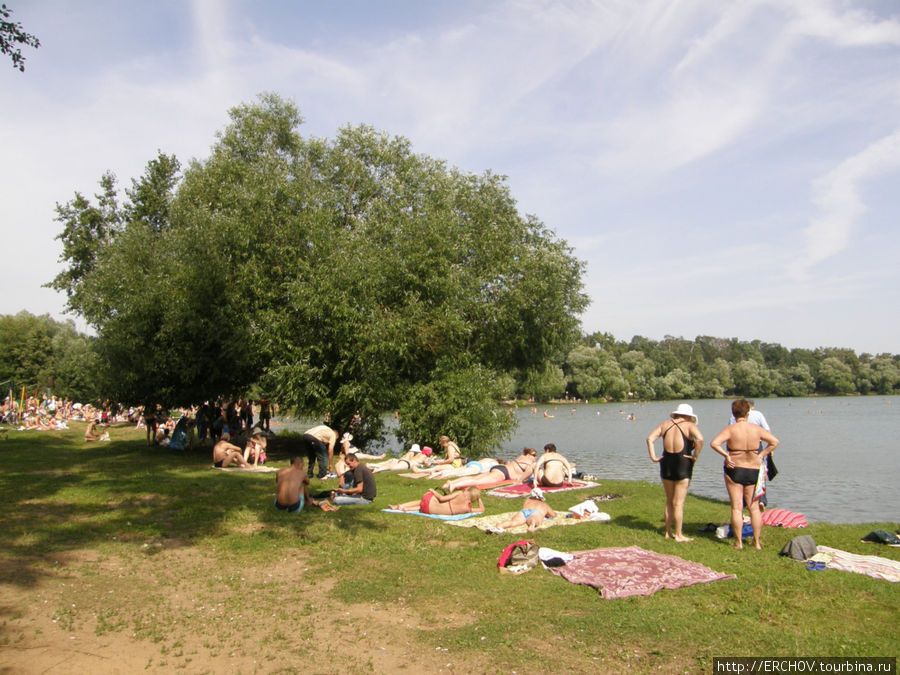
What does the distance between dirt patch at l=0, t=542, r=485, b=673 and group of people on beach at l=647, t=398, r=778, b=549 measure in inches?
172

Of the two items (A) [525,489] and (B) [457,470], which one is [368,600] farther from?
(B) [457,470]

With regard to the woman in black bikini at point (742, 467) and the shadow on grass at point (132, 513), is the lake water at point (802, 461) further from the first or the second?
the shadow on grass at point (132, 513)

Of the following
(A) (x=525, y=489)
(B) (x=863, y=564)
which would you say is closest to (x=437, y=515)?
(A) (x=525, y=489)

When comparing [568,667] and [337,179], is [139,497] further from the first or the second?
[337,179]

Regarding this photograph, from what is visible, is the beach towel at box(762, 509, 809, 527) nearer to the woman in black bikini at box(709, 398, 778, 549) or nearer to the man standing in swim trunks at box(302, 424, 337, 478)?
the woman in black bikini at box(709, 398, 778, 549)

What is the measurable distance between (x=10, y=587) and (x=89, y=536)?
2305 millimetres

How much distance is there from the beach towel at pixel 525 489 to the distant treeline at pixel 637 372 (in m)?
40.1

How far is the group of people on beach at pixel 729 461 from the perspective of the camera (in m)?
8.67

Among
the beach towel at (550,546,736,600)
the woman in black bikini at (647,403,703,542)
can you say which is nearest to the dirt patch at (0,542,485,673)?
the beach towel at (550,546,736,600)

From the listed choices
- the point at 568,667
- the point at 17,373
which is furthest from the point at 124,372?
the point at 17,373

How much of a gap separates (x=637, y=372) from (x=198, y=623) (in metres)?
89.5

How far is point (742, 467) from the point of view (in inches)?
344

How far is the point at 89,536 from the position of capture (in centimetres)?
884

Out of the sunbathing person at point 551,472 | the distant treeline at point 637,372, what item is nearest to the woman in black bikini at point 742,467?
the sunbathing person at point 551,472
